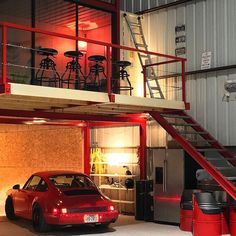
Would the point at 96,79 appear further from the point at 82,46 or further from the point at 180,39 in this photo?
the point at 180,39

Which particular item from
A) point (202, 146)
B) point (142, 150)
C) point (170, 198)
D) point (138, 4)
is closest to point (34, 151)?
point (142, 150)

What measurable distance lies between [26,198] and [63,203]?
4.79 feet

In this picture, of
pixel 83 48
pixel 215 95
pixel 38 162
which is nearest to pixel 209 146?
pixel 215 95

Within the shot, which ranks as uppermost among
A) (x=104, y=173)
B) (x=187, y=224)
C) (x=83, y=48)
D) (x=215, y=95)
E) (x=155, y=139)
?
(x=83, y=48)

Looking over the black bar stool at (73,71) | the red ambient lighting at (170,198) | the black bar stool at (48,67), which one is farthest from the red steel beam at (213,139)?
the black bar stool at (48,67)

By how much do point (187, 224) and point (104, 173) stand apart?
4054 millimetres

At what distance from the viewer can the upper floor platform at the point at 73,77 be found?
879 cm

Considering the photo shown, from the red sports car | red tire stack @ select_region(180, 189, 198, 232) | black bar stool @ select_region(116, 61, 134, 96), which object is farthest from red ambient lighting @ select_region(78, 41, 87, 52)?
red tire stack @ select_region(180, 189, 198, 232)

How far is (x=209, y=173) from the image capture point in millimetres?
9977

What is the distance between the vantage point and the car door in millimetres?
11020

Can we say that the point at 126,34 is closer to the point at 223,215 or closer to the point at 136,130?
the point at 136,130

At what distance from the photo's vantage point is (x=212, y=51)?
12.0 meters

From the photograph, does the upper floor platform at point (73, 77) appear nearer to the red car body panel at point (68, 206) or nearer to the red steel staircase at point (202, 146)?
the red steel staircase at point (202, 146)

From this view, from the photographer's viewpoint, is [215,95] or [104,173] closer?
[215,95]
